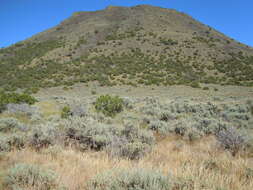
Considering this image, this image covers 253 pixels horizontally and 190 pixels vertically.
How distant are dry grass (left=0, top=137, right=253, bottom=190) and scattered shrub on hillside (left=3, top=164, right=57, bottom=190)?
0.48 ft

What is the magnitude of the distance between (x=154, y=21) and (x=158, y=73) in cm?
2649

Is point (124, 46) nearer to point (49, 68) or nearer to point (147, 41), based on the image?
point (147, 41)

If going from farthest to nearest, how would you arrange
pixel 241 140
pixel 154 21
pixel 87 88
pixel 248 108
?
pixel 154 21 → pixel 87 88 → pixel 248 108 → pixel 241 140

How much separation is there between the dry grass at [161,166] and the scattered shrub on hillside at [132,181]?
0.26 meters

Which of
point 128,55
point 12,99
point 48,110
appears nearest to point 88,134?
point 48,110

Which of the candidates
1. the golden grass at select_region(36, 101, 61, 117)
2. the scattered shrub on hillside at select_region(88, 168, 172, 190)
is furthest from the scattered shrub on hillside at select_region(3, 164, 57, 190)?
the golden grass at select_region(36, 101, 61, 117)

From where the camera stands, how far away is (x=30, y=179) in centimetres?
234

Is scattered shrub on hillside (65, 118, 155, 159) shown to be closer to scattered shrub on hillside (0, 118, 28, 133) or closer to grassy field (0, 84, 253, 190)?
grassy field (0, 84, 253, 190)

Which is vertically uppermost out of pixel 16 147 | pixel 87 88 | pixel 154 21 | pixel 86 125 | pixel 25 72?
pixel 154 21

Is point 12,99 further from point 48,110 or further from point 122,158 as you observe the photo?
point 122,158

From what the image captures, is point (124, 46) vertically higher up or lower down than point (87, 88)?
higher up

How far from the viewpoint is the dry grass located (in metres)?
2.33

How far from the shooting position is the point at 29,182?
7.50 ft

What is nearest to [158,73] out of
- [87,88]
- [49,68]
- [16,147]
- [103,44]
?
[87,88]
